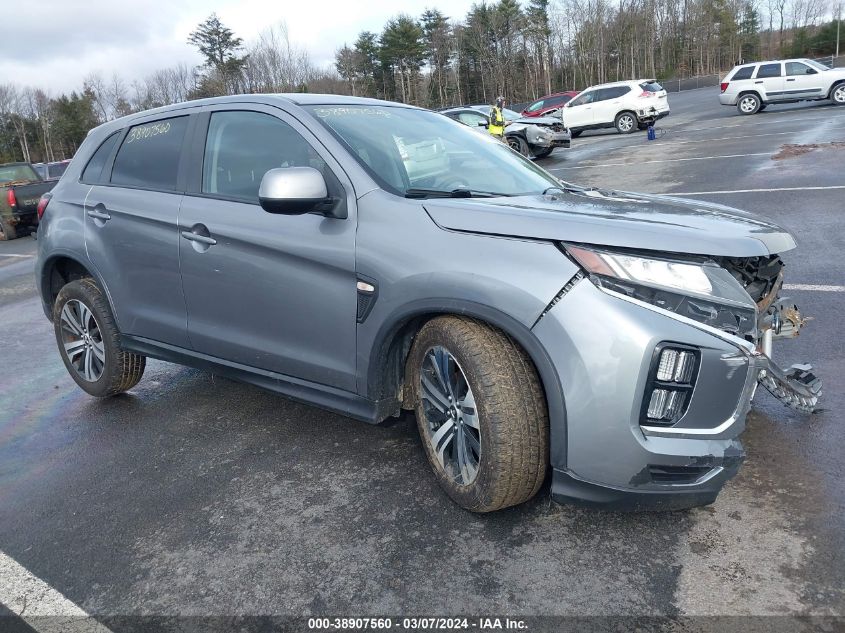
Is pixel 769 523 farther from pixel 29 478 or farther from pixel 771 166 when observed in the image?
pixel 771 166

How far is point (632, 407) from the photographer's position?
7.83 ft

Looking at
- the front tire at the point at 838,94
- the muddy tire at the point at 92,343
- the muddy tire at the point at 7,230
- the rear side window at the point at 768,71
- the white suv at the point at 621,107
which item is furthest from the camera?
the white suv at the point at 621,107

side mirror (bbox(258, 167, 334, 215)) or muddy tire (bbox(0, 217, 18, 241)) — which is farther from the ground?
side mirror (bbox(258, 167, 334, 215))

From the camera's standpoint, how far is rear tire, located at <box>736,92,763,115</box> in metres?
25.4

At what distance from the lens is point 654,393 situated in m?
2.40

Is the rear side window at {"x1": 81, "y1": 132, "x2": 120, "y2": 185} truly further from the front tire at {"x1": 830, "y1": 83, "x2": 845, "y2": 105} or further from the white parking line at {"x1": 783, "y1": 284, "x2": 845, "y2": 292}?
the front tire at {"x1": 830, "y1": 83, "x2": 845, "y2": 105}

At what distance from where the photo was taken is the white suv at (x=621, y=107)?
979 inches

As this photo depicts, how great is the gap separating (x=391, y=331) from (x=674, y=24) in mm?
86113

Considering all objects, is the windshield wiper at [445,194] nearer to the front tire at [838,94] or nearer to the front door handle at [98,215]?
the front door handle at [98,215]

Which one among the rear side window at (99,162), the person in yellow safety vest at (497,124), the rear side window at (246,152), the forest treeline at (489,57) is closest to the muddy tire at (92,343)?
the rear side window at (99,162)

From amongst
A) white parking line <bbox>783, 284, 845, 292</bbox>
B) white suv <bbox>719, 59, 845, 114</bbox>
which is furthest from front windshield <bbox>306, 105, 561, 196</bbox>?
white suv <bbox>719, 59, 845, 114</bbox>

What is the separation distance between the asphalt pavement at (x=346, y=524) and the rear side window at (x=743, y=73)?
78.2 ft

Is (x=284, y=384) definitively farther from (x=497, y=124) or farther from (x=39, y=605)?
(x=497, y=124)

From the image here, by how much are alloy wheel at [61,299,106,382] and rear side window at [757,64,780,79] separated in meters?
26.2
